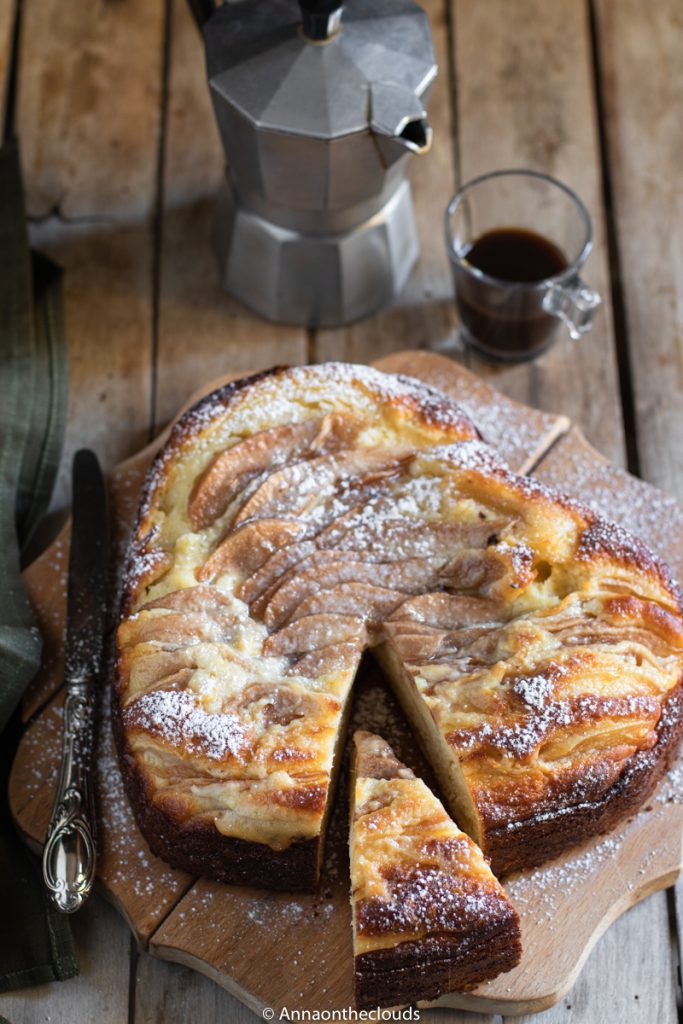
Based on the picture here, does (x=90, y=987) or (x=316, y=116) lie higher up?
(x=316, y=116)

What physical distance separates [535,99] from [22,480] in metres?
1.96

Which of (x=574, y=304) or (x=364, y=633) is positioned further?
(x=574, y=304)

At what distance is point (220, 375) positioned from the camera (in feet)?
10.9

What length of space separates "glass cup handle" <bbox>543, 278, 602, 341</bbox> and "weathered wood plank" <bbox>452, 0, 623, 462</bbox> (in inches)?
9.0

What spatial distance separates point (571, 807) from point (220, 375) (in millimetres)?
1544

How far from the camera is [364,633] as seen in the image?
8.20 ft

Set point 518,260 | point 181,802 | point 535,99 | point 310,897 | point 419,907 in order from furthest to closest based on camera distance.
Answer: point 535,99 < point 518,260 < point 310,897 < point 181,802 < point 419,907

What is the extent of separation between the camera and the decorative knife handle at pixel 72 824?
2.46 meters

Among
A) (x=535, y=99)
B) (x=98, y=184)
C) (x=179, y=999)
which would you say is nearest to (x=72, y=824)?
(x=179, y=999)

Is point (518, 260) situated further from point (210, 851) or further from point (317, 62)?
point (210, 851)

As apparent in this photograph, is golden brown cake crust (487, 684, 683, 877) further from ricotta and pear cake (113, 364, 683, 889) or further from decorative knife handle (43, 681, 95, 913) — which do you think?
decorative knife handle (43, 681, 95, 913)

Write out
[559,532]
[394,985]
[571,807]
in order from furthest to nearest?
[559,532] < [571,807] < [394,985]

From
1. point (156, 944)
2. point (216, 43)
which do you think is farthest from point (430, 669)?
point (216, 43)

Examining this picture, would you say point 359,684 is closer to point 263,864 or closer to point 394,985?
point 263,864
